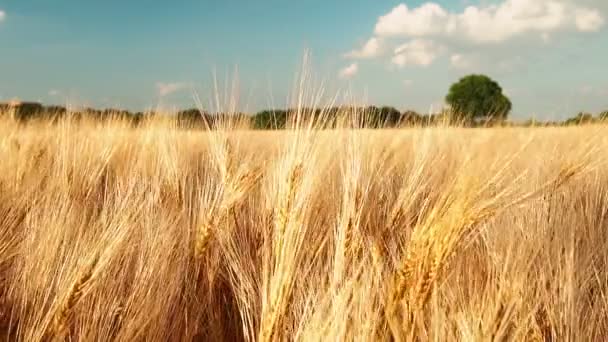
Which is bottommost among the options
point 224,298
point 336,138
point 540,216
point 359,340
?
point 224,298

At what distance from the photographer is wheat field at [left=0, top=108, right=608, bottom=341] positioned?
41.5 inches

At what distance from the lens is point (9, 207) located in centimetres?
185

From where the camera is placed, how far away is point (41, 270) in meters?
1.28

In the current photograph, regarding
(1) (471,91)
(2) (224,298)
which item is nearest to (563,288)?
(2) (224,298)

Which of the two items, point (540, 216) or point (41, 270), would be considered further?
point (540, 216)

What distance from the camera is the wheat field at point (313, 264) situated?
1054mm

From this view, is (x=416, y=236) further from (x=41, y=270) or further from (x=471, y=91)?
(x=471, y=91)

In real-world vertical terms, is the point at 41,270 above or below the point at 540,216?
below

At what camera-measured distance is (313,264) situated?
1.50 metres

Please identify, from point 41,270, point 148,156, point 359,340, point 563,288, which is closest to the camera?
point 359,340

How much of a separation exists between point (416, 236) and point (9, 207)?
1.35 metres

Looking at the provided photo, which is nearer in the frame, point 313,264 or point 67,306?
point 67,306

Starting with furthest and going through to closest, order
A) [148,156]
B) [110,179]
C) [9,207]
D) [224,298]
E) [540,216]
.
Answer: [148,156]
[110,179]
[9,207]
[224,298]
[540,216]

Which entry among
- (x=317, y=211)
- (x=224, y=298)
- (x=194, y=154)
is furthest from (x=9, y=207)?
(x=194, y=154)
